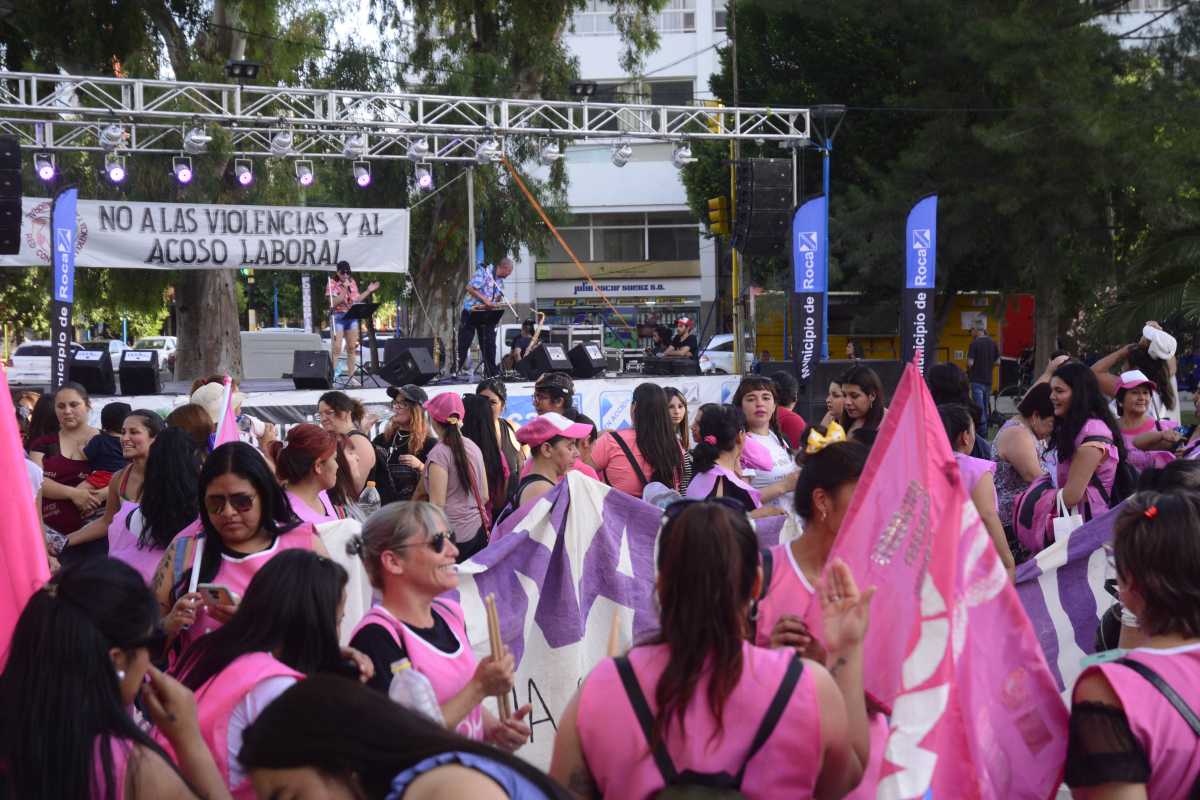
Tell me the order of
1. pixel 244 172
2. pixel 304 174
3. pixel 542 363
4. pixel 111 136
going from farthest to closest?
pixel 304 174 → pixel 542 363 → pixel 244 172 → pixel 111 136

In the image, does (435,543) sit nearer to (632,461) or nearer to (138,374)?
(632,461)

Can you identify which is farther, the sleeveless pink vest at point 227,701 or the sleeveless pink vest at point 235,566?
the sleeveless pink vest at point 235,566

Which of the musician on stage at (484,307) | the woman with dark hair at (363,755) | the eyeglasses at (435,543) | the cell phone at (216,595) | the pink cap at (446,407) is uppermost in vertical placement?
the musician on stage at (484,307)

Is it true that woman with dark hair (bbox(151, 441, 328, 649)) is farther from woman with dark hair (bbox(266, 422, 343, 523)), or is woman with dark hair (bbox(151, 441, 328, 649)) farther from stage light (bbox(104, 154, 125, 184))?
stage light (bbox(104, 154, 125, 184))

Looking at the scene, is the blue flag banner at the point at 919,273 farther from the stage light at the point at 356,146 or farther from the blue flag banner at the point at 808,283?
the stage light at the point at 356,146

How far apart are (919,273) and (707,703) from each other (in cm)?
1576

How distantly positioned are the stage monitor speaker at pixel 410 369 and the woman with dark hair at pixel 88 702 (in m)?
15.4

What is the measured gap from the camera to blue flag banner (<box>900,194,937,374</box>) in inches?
682

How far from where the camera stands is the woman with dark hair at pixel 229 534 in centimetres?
411

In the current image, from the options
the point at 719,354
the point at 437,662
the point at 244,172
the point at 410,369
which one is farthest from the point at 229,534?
the point at 719,354

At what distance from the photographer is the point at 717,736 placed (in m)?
2.51

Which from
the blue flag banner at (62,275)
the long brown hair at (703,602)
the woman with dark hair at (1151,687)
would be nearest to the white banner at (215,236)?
the blue flag banner at (62,275)

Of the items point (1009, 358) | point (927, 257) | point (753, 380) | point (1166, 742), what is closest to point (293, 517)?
point (1166, 742)

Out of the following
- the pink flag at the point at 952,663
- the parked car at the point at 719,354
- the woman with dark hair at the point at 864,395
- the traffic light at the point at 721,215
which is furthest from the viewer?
the parked car at the point at 719,354
